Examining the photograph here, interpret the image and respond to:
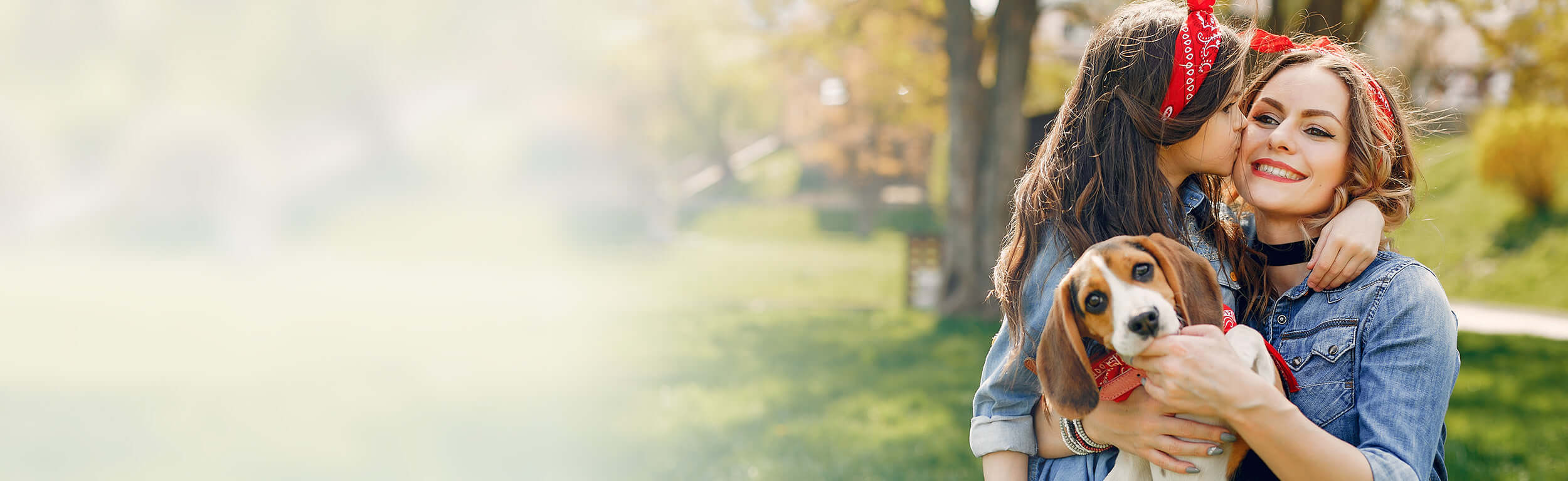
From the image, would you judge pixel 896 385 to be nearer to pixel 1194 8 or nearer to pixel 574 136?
pixel 1194 8

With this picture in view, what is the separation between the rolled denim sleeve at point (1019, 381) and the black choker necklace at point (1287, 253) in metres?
0.66

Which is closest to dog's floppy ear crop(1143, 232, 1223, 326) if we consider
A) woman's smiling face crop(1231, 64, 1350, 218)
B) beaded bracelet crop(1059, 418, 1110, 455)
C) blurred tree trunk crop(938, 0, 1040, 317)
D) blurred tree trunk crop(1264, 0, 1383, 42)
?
beaded bracelet crop(1059, 418, 1110, 455)

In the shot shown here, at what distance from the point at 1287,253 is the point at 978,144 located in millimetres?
9470

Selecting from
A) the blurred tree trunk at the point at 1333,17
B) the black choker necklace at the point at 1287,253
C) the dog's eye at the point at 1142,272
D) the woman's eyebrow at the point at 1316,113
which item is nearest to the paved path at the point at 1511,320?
the blurred tree trunk at the point at 1333,17

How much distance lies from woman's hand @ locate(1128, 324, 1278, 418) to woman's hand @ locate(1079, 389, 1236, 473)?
9 centimetres

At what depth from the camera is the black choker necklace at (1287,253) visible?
238 centimetres

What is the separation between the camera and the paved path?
39.1 ft

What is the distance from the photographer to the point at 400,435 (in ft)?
24.5

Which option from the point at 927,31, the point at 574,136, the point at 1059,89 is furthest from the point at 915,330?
the point at 574,136

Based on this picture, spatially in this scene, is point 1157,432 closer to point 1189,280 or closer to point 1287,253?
point 1189,280

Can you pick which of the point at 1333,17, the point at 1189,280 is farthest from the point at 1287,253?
the point at 1333,17

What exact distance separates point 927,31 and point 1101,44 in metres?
11.8

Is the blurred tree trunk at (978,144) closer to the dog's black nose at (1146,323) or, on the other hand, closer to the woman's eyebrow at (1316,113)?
the woman's eyebrow at (1316,113)

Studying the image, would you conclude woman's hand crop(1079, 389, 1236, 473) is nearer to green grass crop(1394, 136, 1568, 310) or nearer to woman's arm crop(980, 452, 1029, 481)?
woman's arm crop(980, 452, 1029, 481)
